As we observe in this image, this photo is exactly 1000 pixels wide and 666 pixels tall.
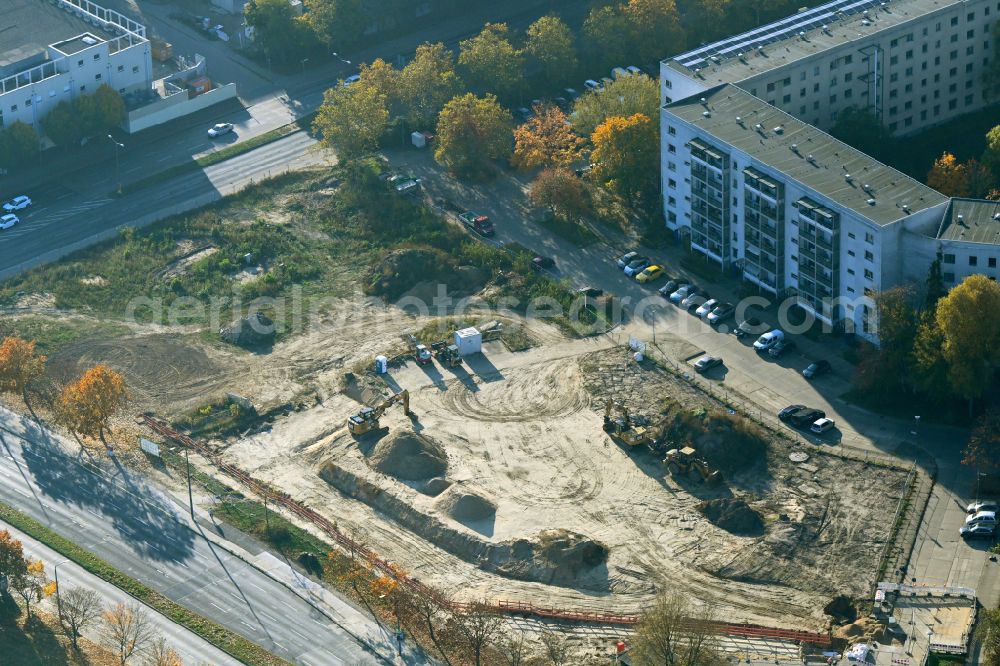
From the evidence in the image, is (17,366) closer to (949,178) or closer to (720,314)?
(720,314)

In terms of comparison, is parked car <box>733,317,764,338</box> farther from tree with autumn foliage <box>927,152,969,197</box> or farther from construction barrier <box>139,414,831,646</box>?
construction barrier <box>139,414,831,646</box>

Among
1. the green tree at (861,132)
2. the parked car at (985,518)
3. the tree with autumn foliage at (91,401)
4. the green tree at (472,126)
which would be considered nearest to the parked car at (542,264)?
the green tree at (472,126)

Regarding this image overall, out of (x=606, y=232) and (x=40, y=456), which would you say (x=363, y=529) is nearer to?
(x=40, y=456)

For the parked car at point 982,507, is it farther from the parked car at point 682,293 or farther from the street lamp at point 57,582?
the street lamp at point 57,582

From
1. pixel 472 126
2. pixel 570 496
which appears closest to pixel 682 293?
pixel 570 496

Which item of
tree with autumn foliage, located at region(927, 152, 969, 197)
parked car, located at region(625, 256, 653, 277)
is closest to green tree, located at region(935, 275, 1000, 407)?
tree with autumn foliage, located at region(927, 152, 969, 197)

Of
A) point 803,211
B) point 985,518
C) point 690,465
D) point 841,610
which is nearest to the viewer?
point 841,610
